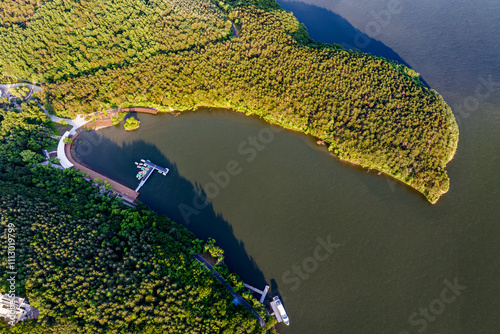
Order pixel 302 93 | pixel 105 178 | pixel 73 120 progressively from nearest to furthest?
pixel 105 178
pixel 302 93
pixel 73 120

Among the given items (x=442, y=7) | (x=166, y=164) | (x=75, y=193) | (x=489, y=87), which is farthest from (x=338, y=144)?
(x=442, y=7)

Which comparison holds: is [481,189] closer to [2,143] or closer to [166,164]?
[166,164]

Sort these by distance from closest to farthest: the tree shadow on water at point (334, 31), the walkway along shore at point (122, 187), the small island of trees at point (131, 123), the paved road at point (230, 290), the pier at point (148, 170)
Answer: the paved road at point (230, 290) < the walkway along shore at point (122, 187) < the pier at point (148, 170) < the small island of trees at point (131, 123) < the tree shadow on water at point (334, 31)

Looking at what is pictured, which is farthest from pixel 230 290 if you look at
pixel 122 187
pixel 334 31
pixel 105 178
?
pixel 334 31

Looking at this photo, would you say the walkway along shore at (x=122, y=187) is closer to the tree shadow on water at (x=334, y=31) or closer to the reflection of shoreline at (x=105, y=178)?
the reflection of shoreline at (x=105, y=178)

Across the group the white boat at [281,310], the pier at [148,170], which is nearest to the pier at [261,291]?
the white boat at [281,310]

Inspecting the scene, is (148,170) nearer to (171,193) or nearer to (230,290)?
(171,193)

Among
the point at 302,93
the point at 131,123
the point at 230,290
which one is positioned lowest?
the point at 131,123
